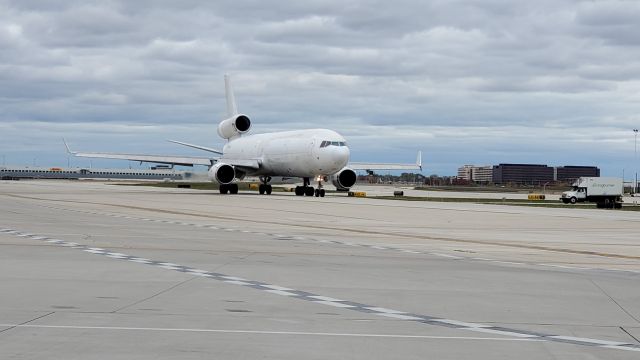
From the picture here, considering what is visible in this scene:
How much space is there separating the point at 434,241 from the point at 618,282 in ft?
35.5

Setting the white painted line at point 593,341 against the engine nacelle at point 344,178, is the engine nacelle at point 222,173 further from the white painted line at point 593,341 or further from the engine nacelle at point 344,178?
the white painted line at point 593,341

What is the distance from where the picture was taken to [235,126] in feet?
287

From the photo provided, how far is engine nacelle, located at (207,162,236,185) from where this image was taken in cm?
7425

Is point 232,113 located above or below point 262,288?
above

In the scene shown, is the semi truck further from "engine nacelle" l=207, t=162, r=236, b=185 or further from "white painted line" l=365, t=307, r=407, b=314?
"white painted line" l=365, t=307, r=407, b=314

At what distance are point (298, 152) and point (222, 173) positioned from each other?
8001 millimetres

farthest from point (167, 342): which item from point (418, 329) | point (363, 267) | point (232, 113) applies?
point (232, 113)

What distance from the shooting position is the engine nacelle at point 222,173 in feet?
244

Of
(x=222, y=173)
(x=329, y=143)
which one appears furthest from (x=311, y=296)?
(x=222, y=173)

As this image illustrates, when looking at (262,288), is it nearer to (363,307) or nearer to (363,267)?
(363,307)

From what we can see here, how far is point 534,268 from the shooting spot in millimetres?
18578

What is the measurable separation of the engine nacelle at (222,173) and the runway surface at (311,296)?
4581 cm

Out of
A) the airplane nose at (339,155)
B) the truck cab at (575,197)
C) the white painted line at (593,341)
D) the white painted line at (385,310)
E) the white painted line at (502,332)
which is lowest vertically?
the white painted line at (593,341)

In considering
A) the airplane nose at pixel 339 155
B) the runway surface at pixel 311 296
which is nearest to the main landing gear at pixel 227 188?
the airplane nose at pixel 339 155
